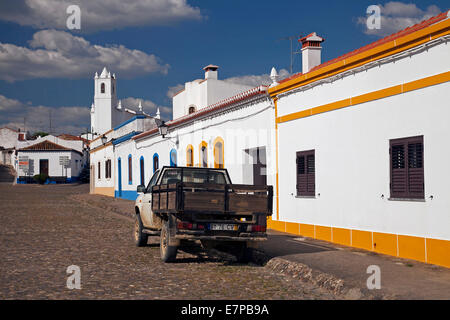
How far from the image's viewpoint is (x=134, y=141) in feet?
107

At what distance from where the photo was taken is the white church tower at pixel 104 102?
91.2m

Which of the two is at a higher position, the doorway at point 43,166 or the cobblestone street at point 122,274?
the doorway at point 43,166

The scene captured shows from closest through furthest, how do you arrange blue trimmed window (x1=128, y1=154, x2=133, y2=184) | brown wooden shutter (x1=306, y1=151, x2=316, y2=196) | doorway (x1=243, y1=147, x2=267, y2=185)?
brown wooden shutter (x1=306, y1=151, x2=316, y2=196)
doorway (x1=243, y1=147, x2=267, y2=185)
blue trimmed window (x1=128, y1=154, x2=133, y2=184)

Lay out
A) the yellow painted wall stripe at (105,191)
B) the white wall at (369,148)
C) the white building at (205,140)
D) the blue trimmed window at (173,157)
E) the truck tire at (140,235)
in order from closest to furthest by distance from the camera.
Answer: the white wall at (369,148), the truck tire at (140,235), the white building at (205,140), the blue trimmed window at (173,157), the yellow painted wall stripe at (105,191)

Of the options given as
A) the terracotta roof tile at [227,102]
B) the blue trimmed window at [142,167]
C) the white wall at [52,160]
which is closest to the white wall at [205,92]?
the blue trimmed window at [142,167]

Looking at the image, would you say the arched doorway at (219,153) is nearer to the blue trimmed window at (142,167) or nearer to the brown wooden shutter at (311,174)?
the brown wooden shutter at (311,174)

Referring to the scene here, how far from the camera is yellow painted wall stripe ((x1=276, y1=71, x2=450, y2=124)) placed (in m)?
8.85

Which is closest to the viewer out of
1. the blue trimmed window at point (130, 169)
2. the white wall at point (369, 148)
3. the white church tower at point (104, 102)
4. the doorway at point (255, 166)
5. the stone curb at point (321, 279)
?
the stone curb at point (321, 279)

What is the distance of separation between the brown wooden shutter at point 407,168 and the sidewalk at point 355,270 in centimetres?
122

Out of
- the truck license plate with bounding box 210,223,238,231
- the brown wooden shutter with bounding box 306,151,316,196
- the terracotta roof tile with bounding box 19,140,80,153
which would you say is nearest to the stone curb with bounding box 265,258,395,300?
the truck license plate with bounding box 210,223,238,231

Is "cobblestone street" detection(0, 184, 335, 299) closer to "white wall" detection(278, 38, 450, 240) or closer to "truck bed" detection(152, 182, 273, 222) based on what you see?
"truck bed" detection(152, 182, 273, 222)

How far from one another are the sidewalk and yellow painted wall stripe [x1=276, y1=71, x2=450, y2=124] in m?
3.00

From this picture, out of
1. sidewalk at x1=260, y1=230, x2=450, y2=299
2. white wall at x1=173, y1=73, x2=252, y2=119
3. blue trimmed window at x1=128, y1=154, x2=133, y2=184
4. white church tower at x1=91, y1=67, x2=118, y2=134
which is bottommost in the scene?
sidewalk at x1=260, y1=230, x2=450, y2=299
